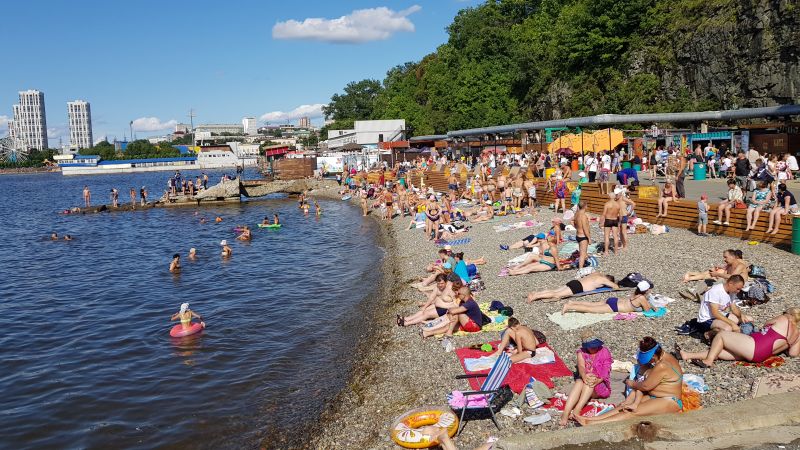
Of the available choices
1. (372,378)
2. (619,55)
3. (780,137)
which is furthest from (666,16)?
(372,378)

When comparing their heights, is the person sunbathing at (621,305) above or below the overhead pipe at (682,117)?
below

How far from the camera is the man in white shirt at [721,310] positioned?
28.8 feet

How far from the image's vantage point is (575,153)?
33.4 metres

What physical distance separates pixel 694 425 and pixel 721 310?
3.50m

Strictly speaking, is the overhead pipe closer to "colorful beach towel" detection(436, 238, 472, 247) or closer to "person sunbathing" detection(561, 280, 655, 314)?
"colorful beach towel" detection(436, 238, 472, 247)

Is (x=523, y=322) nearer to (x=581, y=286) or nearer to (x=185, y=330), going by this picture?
(x=581, y=286)

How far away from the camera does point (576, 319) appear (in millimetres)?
10680

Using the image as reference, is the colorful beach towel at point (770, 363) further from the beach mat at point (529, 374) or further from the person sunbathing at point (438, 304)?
the person sunbathing at point (438, 304)

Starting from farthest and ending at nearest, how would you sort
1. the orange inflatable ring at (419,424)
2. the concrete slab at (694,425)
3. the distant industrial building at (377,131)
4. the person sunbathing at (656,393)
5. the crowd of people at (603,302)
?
the distant industrial building at (377,131) < the orange inflatable ring at (419,424) < the crowd of people at (603,302) < the person sunbathing at (656,393) < the concrete slab at (694,425)

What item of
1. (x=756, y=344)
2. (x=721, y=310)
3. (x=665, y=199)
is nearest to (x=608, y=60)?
(x=665, y=199)

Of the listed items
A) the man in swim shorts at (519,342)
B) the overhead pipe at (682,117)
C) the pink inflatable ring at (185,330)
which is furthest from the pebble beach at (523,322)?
the overhead pipe at (682,117)

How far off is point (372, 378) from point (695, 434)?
5.59m

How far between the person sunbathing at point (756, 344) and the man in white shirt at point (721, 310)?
550 mm

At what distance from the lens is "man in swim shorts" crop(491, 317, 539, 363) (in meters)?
9.26
